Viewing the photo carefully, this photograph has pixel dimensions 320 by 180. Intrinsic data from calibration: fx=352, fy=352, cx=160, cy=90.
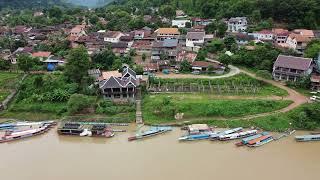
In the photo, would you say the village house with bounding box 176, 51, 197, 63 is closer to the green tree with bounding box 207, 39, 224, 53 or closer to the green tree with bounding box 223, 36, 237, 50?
the green tree with bounding box 207, 39, 224, 53

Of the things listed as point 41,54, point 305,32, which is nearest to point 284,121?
point 305,32

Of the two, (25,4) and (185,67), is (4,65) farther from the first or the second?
(25,4)

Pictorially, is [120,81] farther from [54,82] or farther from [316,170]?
[316,170]

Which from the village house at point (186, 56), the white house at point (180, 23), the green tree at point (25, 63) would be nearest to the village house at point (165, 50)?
the village house at point (186, 56)

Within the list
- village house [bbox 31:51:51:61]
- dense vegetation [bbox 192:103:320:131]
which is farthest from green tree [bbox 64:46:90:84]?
dense vegetation [bbox 192:103:320:131]

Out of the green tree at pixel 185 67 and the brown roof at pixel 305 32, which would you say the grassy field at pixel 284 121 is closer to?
the green tree at pixel 185 67

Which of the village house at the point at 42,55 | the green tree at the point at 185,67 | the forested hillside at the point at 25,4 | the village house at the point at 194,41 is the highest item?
the forested hillside at the point at 25,4
